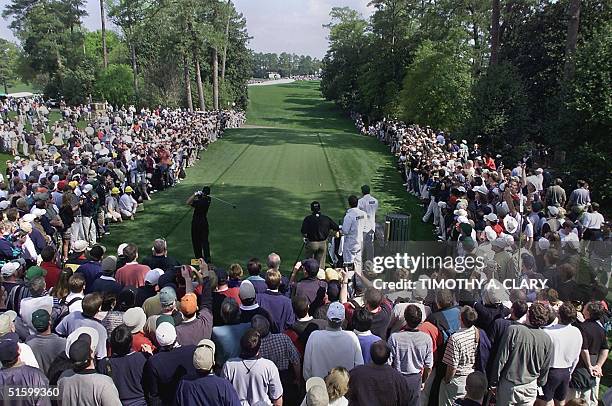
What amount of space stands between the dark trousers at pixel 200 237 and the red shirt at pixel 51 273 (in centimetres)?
368

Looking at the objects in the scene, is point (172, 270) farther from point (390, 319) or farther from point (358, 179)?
point (358, 179)

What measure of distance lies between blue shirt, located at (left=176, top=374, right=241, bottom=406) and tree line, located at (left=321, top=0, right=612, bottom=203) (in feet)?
50.0

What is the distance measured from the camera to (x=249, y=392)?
4871mm

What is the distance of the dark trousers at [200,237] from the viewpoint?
1121 centimetres

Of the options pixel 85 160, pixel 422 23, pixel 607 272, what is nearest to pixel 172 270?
pixel 607 272

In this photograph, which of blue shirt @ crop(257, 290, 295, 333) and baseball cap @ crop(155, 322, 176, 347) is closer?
baseball cap @ crop(155, 322, 176, 347)

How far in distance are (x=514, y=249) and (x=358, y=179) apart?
38.0 feet

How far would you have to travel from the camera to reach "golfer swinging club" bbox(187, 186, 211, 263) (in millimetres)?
11055

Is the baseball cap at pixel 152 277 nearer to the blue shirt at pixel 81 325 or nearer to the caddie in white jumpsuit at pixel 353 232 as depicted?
the blue shirt at pixel 81 325

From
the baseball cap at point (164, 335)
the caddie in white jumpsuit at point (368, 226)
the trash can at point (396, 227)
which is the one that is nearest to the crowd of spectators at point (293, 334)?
the baseball cap at point (164, 335)

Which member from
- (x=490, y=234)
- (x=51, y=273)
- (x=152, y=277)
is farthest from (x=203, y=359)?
(x=490, y=234)

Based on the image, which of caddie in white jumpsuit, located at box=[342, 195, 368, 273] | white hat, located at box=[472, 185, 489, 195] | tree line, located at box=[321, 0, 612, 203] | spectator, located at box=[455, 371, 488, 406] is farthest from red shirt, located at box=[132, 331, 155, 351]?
tree line, located at box=[321, 0, 612, 203]

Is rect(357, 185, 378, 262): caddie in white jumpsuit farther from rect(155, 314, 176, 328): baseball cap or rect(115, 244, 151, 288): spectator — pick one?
rect(155, 314, 176, 328): baseball cap

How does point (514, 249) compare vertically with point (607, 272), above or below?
above
